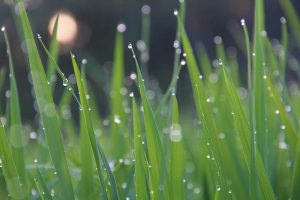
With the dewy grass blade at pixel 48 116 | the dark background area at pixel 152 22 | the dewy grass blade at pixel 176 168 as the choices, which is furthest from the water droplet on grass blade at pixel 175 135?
the dark background area at pixel 152 22

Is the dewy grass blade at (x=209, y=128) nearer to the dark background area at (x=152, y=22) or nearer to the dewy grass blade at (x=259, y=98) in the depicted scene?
the dewy grass blade at (x=259, y=98)

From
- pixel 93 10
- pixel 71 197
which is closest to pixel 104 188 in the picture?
pixel 71 197

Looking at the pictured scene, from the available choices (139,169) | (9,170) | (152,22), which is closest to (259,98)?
(139,169)

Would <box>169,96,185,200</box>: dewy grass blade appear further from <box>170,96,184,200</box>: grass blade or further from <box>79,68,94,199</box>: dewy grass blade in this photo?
<box>79,68,94,199</box>: dewy grass blade

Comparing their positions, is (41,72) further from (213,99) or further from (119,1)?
(119,1)

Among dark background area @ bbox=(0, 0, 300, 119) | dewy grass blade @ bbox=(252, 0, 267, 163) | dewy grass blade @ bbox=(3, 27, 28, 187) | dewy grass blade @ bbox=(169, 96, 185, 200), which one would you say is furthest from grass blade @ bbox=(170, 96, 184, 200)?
dark background area @ bbox=(0, 0, 300, 119)
